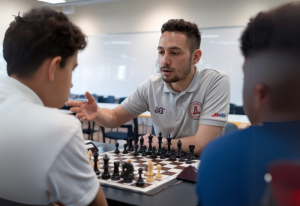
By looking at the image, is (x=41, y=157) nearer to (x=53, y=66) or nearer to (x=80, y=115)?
(x=53, y=66)

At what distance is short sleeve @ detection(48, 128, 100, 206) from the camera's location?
735 mm

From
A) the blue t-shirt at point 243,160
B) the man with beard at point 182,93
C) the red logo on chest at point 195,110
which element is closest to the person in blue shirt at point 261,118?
the blue t-shirt at point 243,160

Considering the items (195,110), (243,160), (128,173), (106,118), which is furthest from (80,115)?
(243,160)

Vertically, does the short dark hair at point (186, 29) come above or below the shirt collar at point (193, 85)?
above

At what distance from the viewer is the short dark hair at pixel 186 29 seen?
78.1 inches

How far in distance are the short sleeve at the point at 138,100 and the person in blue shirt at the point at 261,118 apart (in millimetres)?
1593

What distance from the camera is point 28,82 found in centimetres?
89

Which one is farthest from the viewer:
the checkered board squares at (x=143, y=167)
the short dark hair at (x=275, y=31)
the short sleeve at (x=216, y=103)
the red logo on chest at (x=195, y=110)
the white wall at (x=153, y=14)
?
the white wall at (x=153, y=14)

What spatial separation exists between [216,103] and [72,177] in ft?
4.31

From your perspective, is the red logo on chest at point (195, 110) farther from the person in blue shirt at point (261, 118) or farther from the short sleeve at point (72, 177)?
the person in blue shirt at point (261, 118)

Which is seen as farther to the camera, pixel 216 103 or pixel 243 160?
pixel 216 103

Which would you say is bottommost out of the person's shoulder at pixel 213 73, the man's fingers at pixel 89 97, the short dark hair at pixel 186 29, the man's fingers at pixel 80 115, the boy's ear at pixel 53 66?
the man's fingers at pixel 80 115

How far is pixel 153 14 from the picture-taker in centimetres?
642

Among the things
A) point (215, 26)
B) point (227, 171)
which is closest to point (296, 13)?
Result: point (227, 171)
